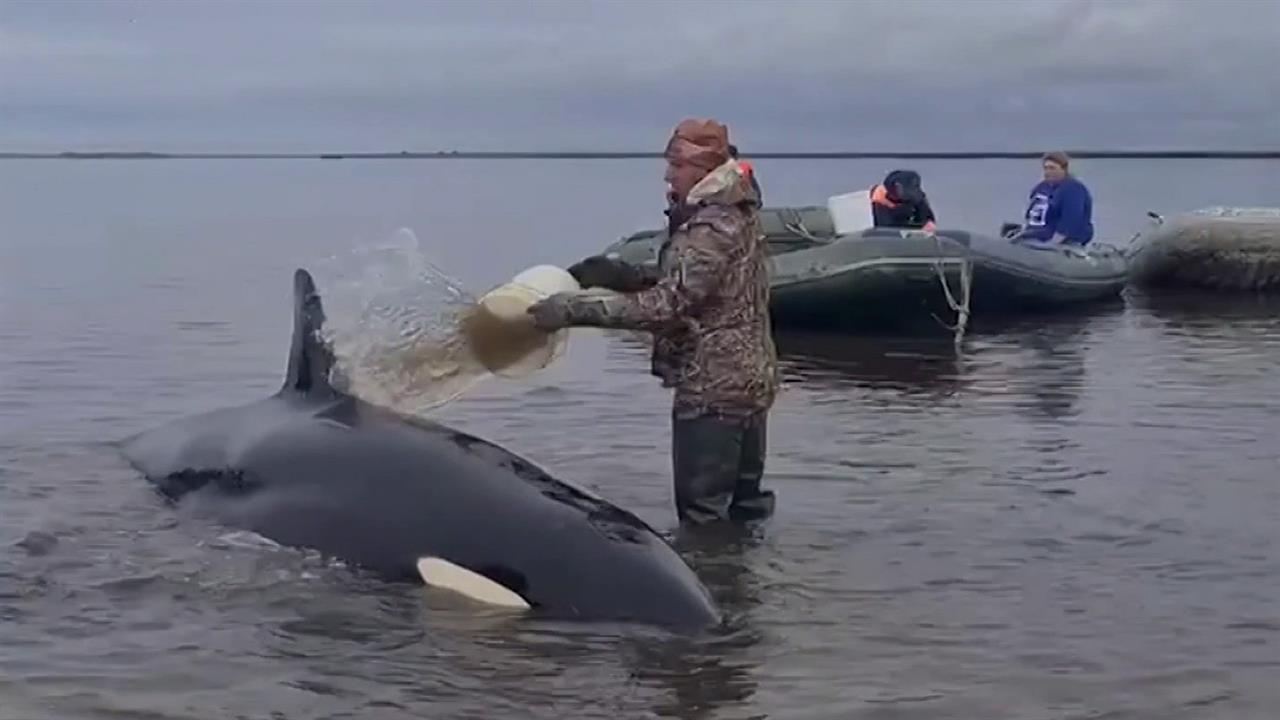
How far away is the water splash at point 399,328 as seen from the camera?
1137cm

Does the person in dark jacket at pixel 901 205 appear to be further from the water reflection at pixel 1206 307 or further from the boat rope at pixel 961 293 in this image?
the water reflection at pixel 1206 307

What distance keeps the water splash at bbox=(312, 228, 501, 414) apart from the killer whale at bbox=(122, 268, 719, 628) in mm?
171

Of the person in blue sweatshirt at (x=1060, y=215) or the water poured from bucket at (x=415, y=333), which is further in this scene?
the person in blue sweatshirt at (x=1060, y=215)

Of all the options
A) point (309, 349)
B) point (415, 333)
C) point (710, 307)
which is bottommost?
point (309, 349)

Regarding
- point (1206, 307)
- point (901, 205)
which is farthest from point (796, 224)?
point (1206, 307)

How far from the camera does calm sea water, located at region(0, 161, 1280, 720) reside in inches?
330

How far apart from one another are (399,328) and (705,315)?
77.3 inches

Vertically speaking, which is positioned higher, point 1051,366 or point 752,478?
point 752,478

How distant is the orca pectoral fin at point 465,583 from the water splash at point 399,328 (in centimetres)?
201

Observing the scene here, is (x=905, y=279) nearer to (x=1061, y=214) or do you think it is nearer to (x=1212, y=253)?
(x=1061, y=214)

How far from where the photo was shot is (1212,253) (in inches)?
1259

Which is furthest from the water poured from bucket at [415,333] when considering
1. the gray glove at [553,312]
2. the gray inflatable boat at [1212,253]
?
the gray inflatable boat at [1212,253]

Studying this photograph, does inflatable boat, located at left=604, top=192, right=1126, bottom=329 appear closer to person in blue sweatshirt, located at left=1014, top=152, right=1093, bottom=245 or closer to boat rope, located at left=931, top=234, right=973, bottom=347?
boat rope, located at left=931, top=234, right=973, bottom=347

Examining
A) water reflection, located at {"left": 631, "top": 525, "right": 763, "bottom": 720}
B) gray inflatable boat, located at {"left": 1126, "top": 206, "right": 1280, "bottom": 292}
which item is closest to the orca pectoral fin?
water reflection, located at {"left": 631, "top": 525, "right": 763, "bottom": 720}
